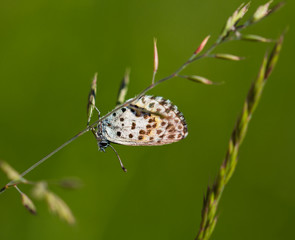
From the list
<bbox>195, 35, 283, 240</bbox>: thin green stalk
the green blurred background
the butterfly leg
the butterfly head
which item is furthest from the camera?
the green blurred background

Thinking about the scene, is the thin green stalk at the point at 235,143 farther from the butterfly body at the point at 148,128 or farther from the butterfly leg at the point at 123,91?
the butterfly body at the point at 148,128

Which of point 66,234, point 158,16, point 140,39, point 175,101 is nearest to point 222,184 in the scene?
point 66,234

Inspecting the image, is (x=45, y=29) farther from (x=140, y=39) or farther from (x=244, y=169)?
(x=244, y=169)

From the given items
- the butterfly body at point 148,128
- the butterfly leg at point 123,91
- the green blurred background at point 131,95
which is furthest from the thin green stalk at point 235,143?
the green blurred background at point 131,95

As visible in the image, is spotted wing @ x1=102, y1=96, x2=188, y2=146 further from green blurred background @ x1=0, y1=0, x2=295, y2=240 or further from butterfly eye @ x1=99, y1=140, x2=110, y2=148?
green blurred background @ x1=0, y1=0, x2=295, y2=240

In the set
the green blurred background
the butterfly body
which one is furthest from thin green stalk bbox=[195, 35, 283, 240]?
the green blurred background

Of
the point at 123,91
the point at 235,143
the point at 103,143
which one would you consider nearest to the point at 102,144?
the point at 103,143
